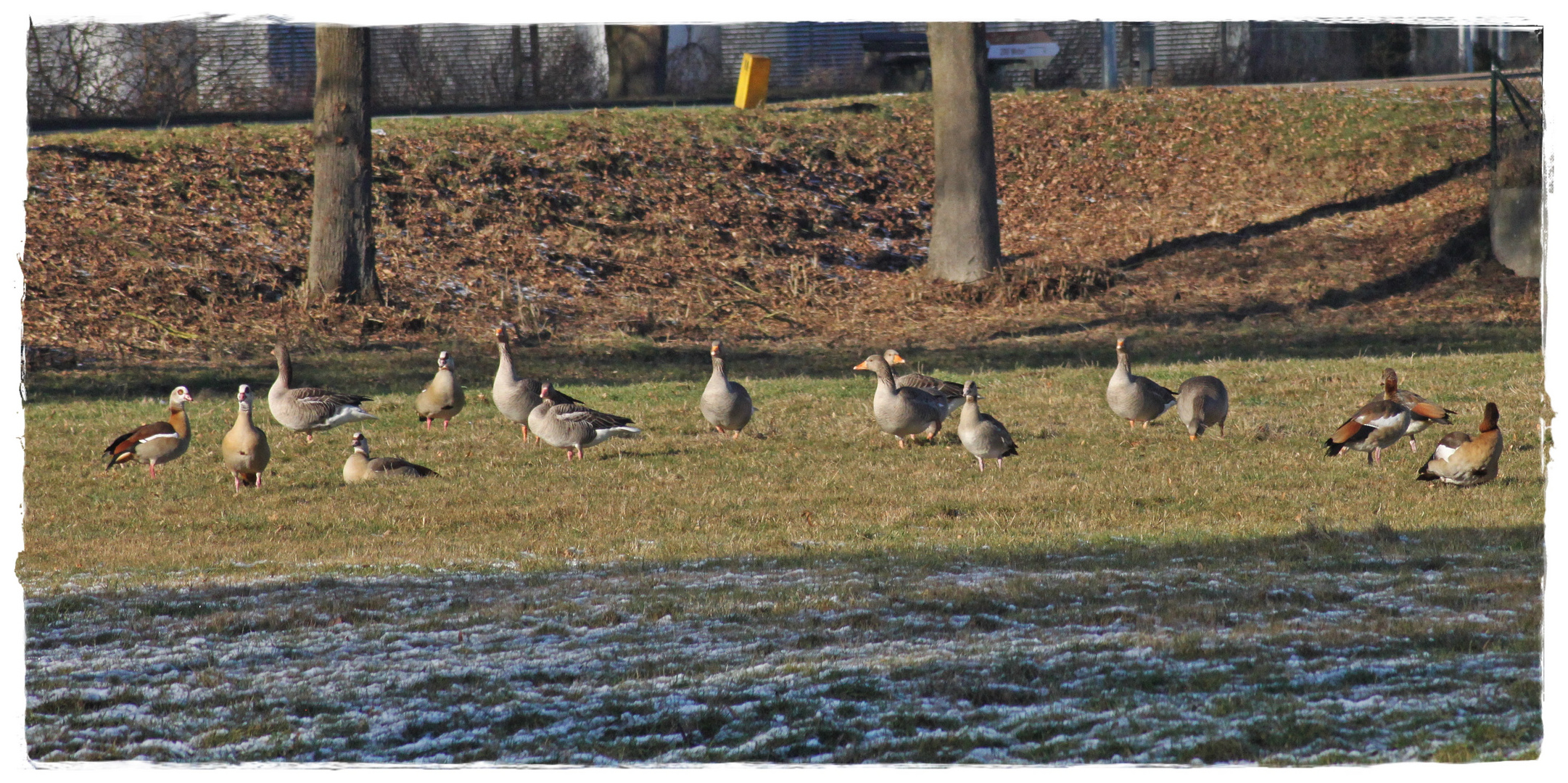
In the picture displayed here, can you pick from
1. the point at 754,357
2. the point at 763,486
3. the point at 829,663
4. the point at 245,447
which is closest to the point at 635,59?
the point at 754,357

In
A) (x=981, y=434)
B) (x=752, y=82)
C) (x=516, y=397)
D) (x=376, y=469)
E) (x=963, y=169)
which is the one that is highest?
(x=752, y=82)

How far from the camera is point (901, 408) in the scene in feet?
46.4

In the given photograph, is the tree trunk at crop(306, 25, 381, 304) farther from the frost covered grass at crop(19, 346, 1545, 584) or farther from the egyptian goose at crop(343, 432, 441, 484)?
the egyptian goose at crop(343, 432, 441, 484)

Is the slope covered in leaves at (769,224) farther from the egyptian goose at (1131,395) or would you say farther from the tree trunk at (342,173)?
the egyptian goose at (1131,395)

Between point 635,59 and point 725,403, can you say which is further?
point 635,59

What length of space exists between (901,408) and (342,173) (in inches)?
486

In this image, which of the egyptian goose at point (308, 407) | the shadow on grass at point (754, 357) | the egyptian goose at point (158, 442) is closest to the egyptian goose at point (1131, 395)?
the shadow on grass at point (754, 357)

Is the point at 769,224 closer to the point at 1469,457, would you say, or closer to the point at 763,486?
the point at 763,486

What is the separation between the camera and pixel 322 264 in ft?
75.1

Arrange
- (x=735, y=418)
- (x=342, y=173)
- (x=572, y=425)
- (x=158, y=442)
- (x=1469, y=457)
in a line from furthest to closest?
(x=342, y=173)
(x=735, y=418)
(x=572, y=425)
(x=158, y=442)
(x=1469, y=457)

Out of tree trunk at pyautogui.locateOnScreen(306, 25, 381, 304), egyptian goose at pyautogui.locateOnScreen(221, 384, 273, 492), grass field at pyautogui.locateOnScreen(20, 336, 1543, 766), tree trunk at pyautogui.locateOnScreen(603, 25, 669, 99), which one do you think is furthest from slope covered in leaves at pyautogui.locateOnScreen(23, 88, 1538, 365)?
egyptian goose at pyautogui.locateOnScreen(221, 384, 273, 492)

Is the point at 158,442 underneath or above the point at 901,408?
underneath

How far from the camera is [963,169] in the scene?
2703 cm

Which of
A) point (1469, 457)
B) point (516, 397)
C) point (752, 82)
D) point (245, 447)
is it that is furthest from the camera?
point (752, 82)
